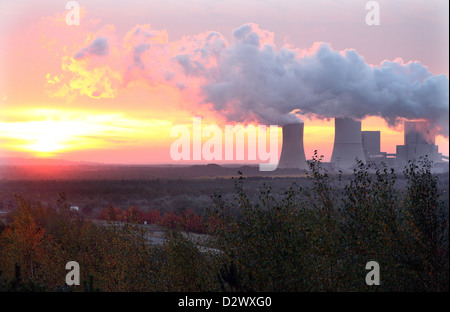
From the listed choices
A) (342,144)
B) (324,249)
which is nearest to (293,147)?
(342,144)

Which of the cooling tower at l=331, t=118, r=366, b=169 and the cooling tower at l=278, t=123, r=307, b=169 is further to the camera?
the cooling tower at l=278, t=123, r=307, b=169

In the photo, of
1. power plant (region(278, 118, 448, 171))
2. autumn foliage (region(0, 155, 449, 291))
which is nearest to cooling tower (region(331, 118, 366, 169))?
power plant (region(278, 118, 448, 171))

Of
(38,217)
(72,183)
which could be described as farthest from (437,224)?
(72,183)

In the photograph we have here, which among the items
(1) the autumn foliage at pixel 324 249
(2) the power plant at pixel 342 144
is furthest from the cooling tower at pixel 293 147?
(1) the autumn foliage at pixel 324 249

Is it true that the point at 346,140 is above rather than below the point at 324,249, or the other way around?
above

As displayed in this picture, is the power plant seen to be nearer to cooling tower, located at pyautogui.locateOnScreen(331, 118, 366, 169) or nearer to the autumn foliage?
cooling tower, located at pyautogui.locateOnScreen(331, 118, 366, 169)

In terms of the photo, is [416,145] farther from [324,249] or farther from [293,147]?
[324,249]
